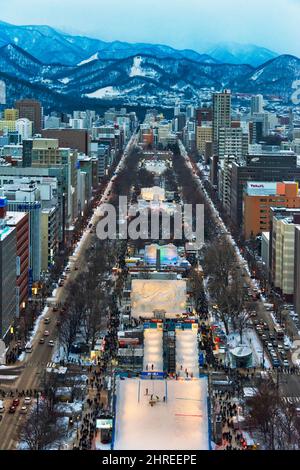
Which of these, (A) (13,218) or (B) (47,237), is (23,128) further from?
(A) (13,218)

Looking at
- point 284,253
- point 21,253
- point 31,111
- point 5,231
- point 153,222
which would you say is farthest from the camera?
point 31,111

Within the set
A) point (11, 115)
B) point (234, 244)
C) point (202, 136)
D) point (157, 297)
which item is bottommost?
point (157, 297)

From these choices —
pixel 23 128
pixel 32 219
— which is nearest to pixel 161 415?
pixel 32 219

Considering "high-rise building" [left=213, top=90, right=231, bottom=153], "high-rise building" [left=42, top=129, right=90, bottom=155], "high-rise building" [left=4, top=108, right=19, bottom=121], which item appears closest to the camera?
"high-rise building" [left=42, top=129, right=90, bottom=155]

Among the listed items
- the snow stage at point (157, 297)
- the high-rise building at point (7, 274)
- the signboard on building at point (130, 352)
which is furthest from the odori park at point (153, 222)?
the signboard on building at point (130, 352)

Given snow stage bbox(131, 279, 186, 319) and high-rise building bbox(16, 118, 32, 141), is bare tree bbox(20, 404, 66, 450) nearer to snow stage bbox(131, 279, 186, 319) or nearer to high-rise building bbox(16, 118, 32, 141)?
snow stage bbox(131, 279, 186, 319)

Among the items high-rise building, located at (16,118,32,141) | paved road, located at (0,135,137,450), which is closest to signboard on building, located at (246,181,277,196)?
paved road, located at (0,135,137,450)
